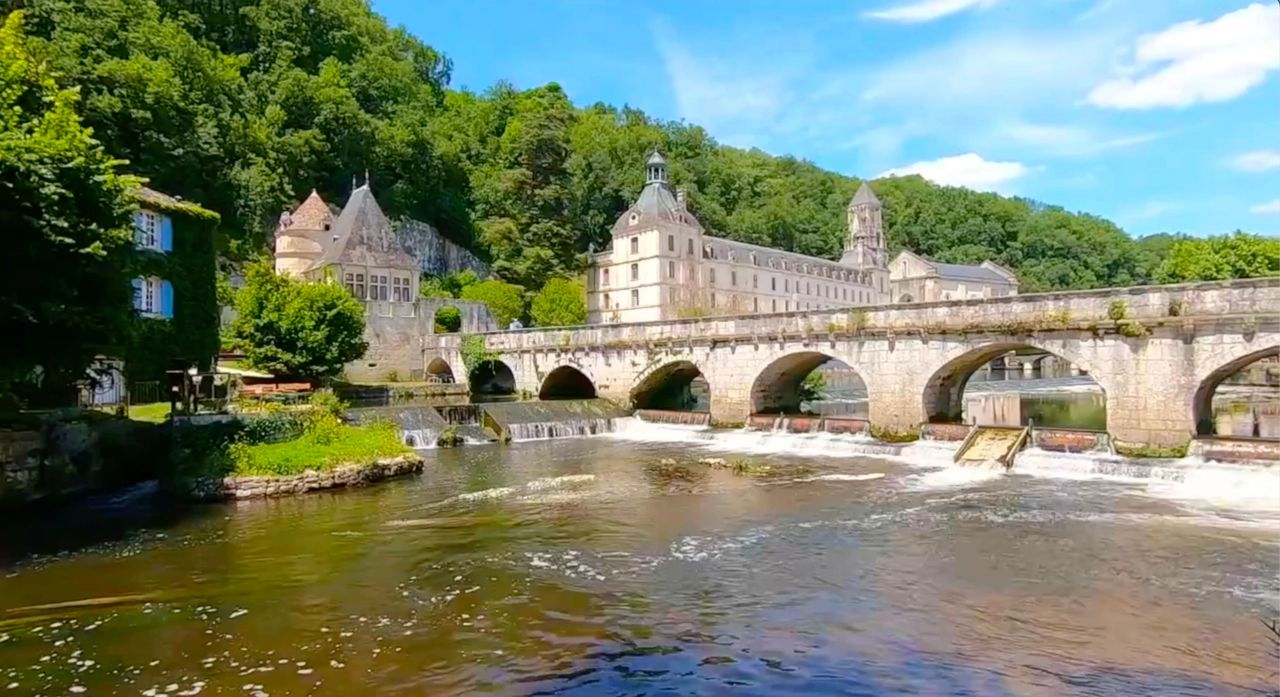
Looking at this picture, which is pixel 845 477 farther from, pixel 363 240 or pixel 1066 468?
pixel 363 240

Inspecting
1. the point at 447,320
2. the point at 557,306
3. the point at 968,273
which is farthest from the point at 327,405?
the point at 968,273

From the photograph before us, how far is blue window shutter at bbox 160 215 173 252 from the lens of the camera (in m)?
31.5

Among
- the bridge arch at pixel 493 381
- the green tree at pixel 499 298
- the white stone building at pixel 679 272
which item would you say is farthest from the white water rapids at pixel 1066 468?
the white stone building at pixel 679 272

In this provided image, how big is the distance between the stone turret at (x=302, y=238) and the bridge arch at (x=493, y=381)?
15.5 m

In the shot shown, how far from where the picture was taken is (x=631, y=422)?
36656 millimetres

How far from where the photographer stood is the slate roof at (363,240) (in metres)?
50.8

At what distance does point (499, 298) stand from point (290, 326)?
27.5 m

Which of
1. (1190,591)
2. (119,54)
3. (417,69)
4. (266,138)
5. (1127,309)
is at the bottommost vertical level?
(1190,591)

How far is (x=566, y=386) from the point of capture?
1745 inches

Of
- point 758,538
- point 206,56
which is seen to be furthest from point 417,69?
point 758,538

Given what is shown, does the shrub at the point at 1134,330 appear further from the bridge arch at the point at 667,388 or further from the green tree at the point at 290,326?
the green tree at the point at 290,326

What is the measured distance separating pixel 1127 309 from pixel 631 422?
808 inches

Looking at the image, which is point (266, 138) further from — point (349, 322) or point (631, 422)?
point (631, 422)

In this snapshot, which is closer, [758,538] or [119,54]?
[758,538]
